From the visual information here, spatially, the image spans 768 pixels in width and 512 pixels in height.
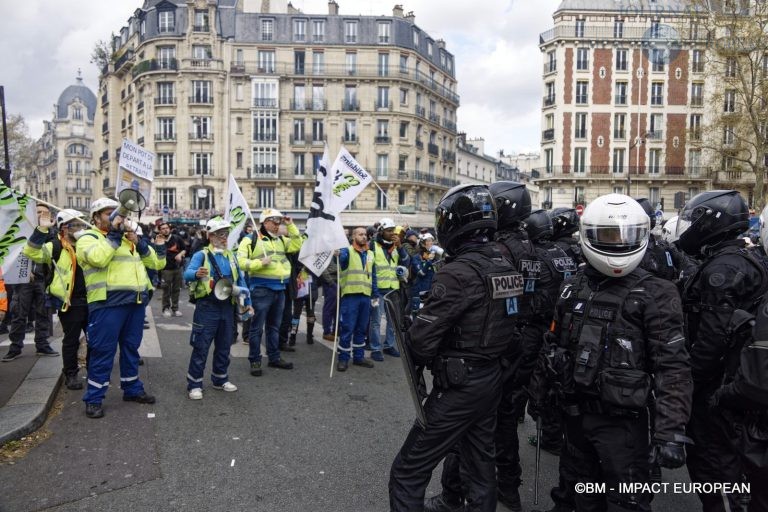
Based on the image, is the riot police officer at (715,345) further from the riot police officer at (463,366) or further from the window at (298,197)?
the window at (298,197)

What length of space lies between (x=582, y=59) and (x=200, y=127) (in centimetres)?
2977

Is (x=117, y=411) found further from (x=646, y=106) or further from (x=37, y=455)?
(x=646, y=106)

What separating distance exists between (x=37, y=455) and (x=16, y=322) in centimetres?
344

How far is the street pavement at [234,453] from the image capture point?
389 cm

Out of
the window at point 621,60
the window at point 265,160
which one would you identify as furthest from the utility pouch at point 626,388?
the window at point 621,60

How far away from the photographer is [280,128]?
44.1 metres

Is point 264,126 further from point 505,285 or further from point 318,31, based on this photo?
point 505,285

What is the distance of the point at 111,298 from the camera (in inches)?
214

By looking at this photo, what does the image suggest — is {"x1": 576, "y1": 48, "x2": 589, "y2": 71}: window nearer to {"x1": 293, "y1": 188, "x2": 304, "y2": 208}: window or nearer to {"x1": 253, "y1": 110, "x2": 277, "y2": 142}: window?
{"x1": 293, "y1": 188, "x2": 304, "y2": 208}: window

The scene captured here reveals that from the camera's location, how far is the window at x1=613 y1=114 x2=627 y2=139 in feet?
140

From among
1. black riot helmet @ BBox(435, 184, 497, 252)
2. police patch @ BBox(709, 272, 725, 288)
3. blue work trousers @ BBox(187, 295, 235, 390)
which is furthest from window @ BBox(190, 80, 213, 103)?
police patch @ BBox(709, 272, 725, 288)

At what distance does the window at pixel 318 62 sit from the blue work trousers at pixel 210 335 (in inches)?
1634

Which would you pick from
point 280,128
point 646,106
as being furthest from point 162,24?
point 646,106

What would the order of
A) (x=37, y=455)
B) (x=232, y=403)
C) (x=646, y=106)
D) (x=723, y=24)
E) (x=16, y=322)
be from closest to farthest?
(x=37, y=455), (x=232, y=403), (x=16, y=322), (x=723, y=24), (x=646, y=106)
